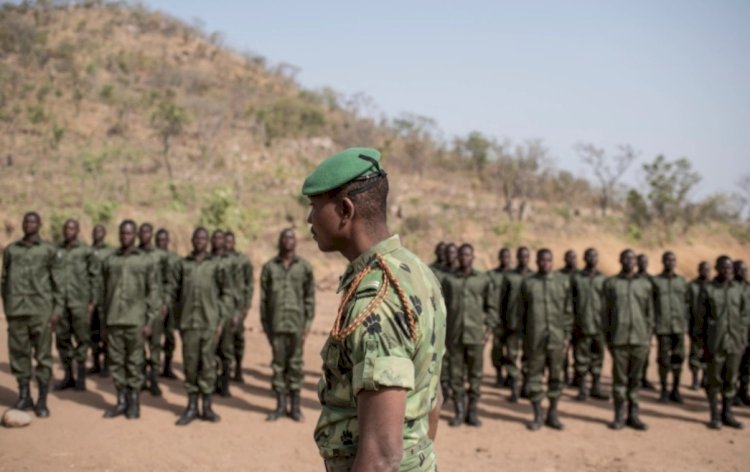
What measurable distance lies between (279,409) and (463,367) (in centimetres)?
228

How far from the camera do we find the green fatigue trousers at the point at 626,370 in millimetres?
7961

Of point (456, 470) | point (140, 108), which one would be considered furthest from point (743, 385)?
point (140, 108)

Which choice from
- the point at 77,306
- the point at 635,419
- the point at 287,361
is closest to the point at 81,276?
the point at 77,306

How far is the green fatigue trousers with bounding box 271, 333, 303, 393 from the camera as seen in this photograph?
7863 millimetres

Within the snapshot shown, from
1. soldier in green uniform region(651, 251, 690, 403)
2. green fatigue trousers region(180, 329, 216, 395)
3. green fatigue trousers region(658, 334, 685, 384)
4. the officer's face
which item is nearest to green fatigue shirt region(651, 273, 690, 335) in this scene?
soldier in green uniform region(651, 251, 690, 403)

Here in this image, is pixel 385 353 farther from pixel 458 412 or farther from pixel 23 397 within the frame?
pixel 23 397

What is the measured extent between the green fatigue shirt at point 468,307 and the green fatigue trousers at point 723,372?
105 inches

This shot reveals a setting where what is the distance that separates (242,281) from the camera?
346 inches

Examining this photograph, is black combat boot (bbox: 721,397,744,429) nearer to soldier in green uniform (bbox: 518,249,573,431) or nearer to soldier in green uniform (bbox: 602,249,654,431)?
soldier in green uniform (bbox: 602,249,654,431)

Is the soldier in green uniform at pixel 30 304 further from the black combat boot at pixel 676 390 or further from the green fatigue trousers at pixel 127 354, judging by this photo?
the black combat boot at pixel 676 390

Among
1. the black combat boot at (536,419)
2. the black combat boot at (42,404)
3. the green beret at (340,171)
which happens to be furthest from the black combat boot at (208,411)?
the green beret at (340,171)

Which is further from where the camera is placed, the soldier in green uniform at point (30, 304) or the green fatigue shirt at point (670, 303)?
the green fatigue shirt at point (670, 303)

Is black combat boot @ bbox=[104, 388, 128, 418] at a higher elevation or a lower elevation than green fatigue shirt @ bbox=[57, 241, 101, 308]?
lower

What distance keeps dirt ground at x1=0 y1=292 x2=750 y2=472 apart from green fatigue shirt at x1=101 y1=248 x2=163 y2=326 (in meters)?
1.16
